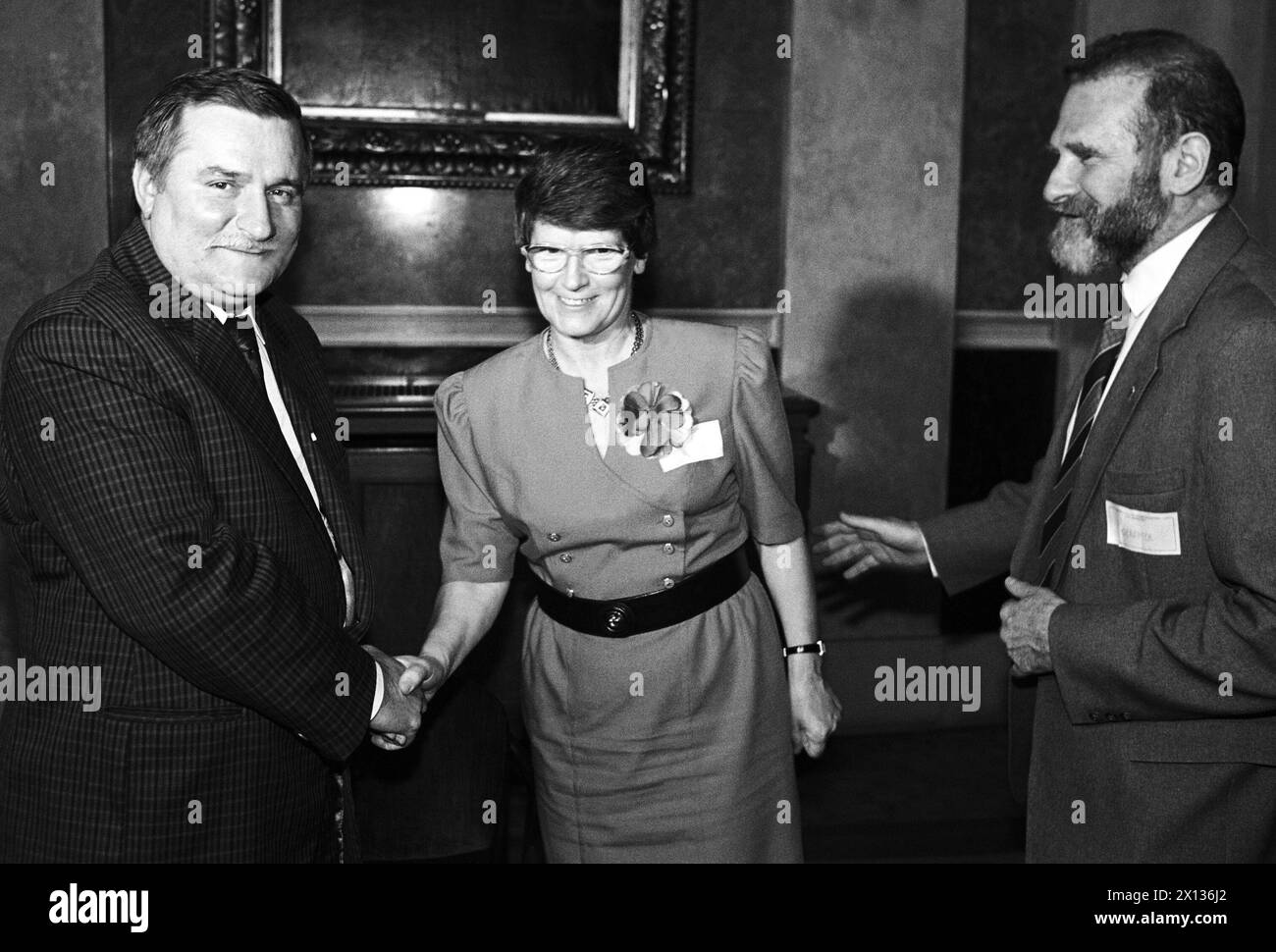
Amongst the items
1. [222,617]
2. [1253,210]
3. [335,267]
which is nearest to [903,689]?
[1253,210]

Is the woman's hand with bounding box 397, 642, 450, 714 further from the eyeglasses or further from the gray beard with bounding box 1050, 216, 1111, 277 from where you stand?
the gray beard with bounding box 1050, 216, 1111, 277

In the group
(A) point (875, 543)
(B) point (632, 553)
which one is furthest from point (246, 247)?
(A) point (875, 543)

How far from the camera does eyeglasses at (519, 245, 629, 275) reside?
228cm

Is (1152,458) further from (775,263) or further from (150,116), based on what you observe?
(775,263)

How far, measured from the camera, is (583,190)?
225 centimetres

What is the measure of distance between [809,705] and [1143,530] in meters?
0.66

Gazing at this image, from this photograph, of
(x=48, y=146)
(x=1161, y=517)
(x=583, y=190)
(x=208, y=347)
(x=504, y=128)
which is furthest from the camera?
(x=504, y=128)

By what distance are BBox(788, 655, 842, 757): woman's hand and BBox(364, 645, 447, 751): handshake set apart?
62 cm

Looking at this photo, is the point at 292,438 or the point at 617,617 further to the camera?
the point at 617,617

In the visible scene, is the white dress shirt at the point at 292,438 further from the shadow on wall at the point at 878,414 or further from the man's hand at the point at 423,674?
the shadow on wall at the point at 878,414

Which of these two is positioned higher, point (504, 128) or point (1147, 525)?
point (504, 128)

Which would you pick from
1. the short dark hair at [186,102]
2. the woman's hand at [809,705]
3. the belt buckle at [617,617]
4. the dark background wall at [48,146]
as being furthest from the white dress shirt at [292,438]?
the dark background wall at [48,146]

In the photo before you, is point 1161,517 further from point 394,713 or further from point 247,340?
point 247,340

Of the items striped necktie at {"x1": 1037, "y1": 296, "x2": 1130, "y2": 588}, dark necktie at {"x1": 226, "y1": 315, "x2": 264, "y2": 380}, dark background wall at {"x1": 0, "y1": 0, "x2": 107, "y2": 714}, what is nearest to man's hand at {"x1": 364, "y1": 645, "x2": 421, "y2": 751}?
dark necktie at {"x1": 226, "y1": 315, "x2": 264, "y2": 380}
